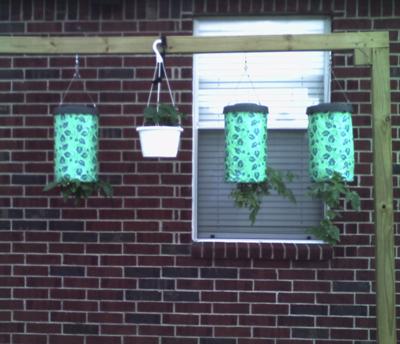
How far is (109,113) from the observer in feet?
16.5

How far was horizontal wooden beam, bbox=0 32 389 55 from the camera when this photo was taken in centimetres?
373

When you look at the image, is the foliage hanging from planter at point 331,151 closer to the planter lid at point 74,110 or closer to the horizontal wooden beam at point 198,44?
the horizontal wooden beam at point 198,44

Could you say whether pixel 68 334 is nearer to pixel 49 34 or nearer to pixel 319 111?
pixel 49 34

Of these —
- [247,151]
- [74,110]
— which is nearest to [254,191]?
[247,151]

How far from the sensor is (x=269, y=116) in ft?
16.5

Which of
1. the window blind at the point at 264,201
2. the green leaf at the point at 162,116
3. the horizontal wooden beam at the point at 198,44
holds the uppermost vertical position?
the horizontal wooden beam at the point at 198,44

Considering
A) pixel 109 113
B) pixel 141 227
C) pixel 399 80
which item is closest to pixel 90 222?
pixel 141 227

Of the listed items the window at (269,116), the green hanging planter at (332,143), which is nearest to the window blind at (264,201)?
the window at (269,116)

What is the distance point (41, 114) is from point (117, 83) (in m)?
0.63

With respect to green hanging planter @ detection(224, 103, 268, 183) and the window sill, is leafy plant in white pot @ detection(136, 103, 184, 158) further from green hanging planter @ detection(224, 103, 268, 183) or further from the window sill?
the window sill

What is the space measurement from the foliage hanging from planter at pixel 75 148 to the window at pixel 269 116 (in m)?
1.17

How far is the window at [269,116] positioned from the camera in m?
5.03

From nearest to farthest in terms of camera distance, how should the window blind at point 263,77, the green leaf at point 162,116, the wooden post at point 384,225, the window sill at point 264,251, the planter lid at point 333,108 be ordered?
the wooden post at point 384,225 → the planter lid at point 333,108 → the green leaf at point 162,116 → the window sill at point 264,251 → the window blind at point 263,77

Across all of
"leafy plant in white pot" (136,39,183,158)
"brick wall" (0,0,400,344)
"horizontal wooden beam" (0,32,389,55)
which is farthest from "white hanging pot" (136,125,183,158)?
"brick wall" (0,0,400,344)
